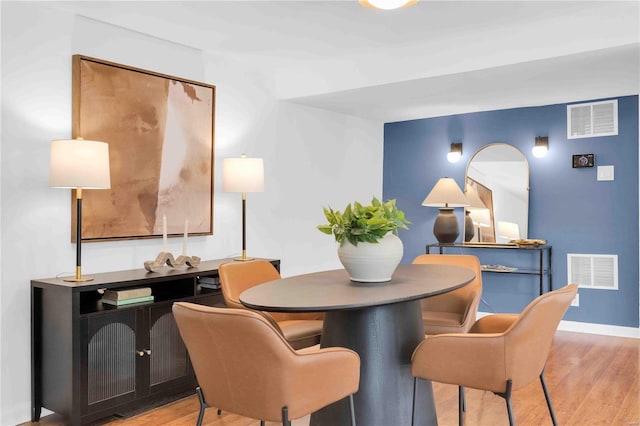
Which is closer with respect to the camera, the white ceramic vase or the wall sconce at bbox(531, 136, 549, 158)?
the white ceramic vase

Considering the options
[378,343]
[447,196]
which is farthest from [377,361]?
[447,196]

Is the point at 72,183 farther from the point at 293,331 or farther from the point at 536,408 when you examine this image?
the point at 536,408

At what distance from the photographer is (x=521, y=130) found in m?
5.56

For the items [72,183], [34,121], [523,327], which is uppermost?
[34,121]

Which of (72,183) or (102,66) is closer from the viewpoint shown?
(72,183)

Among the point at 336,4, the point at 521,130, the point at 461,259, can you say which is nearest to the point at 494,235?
the point at 521,130

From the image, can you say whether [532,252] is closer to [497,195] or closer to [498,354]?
[497,195]

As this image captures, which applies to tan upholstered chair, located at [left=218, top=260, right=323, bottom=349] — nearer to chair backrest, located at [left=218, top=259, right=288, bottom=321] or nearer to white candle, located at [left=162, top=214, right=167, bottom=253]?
chair backrest, located at [left=218, top=259, right=288, bottom=321]

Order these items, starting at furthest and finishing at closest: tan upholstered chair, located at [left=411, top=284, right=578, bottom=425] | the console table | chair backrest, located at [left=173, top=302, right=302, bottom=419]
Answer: the console table, tan upholstered chair, located at [left=411, top=284, right=578, bottom=425], chair backrest, located at [left=173, top=302, right=302, bottom=419]

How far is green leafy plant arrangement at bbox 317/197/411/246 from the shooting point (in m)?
2.45

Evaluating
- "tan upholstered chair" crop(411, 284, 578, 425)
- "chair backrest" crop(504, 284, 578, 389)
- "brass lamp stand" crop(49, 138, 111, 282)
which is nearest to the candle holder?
"brass lamp stand" crop(49, 138, 111, 282)

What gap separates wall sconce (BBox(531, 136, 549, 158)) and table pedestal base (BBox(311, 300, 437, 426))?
3.46m

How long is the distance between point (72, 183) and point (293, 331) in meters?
1.39

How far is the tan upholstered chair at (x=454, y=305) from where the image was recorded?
10.2ft
